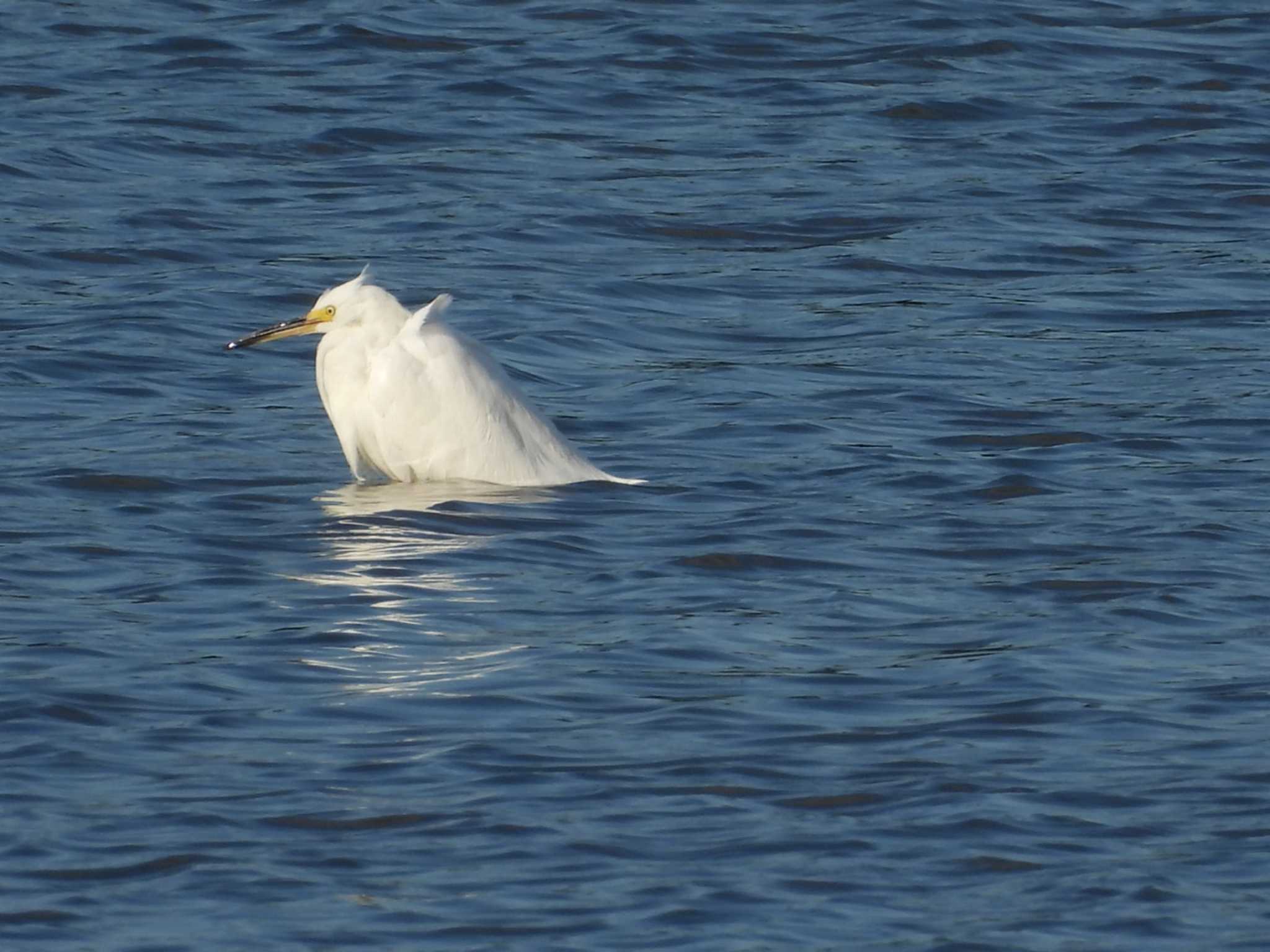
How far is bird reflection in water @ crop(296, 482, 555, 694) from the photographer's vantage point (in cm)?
729

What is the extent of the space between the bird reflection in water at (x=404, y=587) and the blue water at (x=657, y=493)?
31 millimetres

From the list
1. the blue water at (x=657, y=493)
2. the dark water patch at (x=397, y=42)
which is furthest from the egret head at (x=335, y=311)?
the dark water patch at (x=397, y=42)

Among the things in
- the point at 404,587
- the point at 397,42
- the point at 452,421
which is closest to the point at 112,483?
the point at 452,421

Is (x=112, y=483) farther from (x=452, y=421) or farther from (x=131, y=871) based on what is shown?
(x=131, y=871)

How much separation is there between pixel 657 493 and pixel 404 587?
1.74 m

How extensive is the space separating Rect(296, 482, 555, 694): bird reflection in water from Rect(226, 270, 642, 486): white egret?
0.11m

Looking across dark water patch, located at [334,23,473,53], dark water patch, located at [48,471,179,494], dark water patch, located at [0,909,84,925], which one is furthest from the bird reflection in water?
dark water patch, located at [334,23,473,53]

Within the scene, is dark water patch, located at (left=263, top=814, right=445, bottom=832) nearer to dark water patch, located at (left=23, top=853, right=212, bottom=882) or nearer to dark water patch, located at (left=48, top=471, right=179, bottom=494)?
dark water patch, located at (left=23, top=853, right=212, bottom=882)

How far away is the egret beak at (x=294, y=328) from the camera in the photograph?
1041 centimetres

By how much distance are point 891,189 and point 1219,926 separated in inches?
389

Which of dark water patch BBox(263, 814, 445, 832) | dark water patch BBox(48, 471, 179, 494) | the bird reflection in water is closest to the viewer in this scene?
dark water patch BBox(263, 814, 445, 832)

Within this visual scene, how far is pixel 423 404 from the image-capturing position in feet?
33.1

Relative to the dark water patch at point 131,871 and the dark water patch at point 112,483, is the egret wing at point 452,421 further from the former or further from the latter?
the dark water patch at point 131,871

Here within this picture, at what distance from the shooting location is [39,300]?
41.0ft
